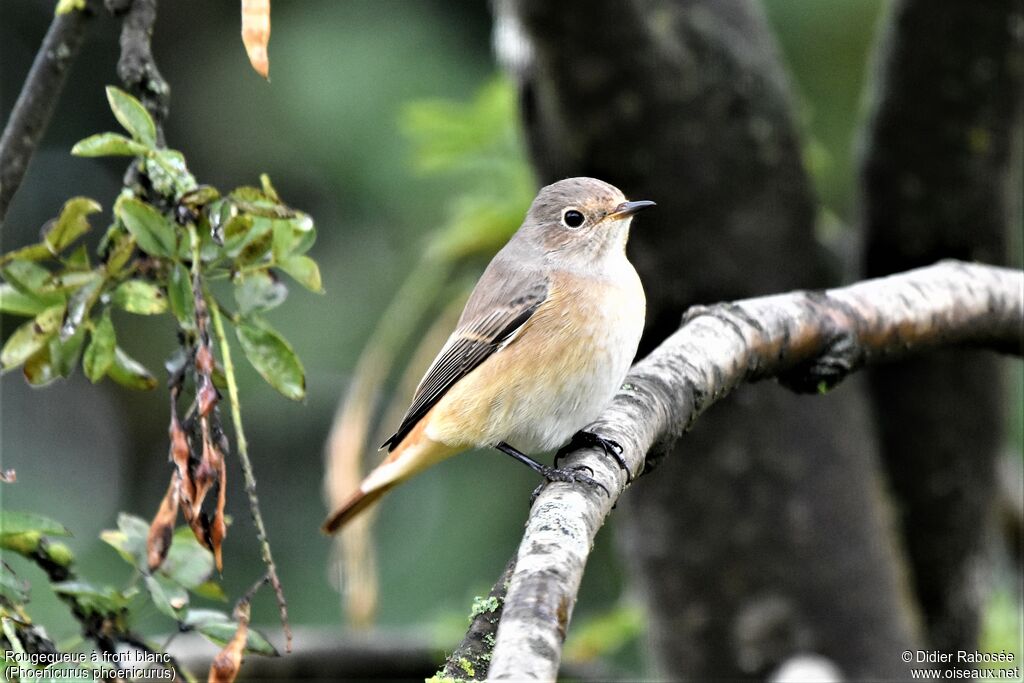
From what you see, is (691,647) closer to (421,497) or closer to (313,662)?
(313,662)

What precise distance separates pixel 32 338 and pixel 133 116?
50cm

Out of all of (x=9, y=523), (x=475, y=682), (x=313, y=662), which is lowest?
(x=475, y=682)

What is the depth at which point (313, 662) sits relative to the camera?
14.6 ft

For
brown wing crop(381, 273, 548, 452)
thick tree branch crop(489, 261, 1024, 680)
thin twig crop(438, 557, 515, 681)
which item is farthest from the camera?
brown wing crop(381, 273, 548, 452)

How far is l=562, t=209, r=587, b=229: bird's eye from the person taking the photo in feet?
11.7

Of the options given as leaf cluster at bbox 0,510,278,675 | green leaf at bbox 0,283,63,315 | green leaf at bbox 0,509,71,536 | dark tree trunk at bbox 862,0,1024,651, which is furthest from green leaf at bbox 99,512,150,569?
dark tree trunk at bbox 862,0,1024,651

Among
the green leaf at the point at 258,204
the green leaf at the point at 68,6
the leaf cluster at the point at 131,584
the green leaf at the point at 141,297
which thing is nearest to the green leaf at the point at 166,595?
the leaf cluster at the point at 131,584

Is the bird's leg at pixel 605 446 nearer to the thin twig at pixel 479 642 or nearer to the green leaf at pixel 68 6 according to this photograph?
the thin twig at pixel 479 642

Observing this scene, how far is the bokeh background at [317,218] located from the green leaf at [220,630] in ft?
12.1

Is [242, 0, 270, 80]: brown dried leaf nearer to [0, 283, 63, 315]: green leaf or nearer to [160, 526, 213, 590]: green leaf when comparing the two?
[0, 283, 63, 315]: green leaf

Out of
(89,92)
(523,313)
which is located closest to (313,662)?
(523,313)

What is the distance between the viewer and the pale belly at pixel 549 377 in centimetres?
302

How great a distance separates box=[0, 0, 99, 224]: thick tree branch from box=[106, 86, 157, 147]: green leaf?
1.04ft

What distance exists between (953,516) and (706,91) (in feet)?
6.84
